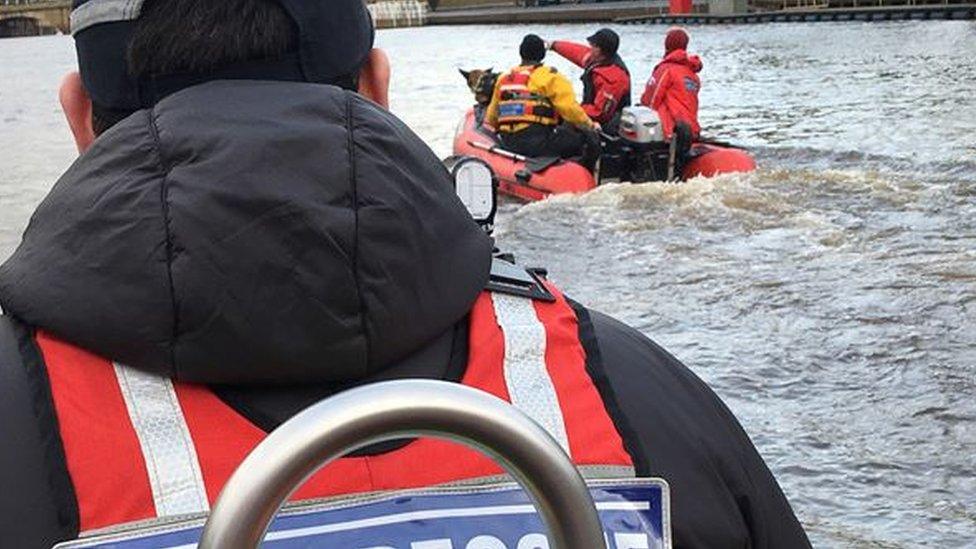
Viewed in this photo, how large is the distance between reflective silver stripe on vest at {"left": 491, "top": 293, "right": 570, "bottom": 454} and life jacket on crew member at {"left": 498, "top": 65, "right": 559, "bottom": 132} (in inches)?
441

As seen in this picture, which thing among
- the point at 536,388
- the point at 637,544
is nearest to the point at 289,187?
the point at 536,388

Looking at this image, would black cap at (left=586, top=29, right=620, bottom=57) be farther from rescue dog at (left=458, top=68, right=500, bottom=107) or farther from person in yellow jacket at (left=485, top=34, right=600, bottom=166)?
rescue dog at (left=458, top=68, right=500, bottom=107)

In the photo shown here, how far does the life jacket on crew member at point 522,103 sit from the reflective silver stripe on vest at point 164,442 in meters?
11.4

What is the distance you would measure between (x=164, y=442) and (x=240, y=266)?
0.18 meters

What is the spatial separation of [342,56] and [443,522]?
0.50 m

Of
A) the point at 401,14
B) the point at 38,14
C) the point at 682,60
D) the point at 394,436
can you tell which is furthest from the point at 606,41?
the point at 38,14

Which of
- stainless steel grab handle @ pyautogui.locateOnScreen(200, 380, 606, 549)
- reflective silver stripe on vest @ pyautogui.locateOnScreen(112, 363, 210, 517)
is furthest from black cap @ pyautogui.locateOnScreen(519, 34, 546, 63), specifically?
stainless steel grab handle @ pyautogui.locateOnScreen(200, 380, 606, 549)

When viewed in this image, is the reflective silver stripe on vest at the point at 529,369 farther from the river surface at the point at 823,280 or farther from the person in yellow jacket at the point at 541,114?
the person in yellow jacket at the point at 541,114

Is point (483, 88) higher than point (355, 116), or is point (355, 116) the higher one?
point (355, 116)

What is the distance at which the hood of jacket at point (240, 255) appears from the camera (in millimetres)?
1139

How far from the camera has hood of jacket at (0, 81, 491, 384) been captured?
3.74 feet

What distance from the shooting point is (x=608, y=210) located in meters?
11.8

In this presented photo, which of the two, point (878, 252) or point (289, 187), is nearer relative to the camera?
point (289, 187)

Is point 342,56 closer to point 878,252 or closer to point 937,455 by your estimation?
point 937,455
